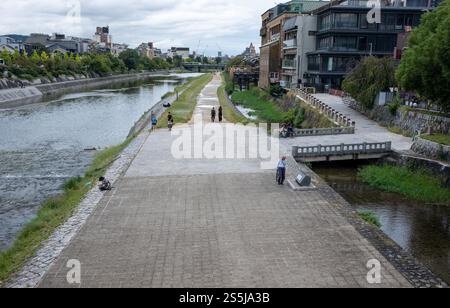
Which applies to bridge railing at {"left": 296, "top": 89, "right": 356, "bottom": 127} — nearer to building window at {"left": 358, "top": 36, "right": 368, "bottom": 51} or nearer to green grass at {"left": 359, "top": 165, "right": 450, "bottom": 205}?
green grass at {"left": 359, "top": 165, "right": 450, "bottom": 205}

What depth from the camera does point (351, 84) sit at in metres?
36.7

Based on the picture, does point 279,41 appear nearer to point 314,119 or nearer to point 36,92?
point 314,119

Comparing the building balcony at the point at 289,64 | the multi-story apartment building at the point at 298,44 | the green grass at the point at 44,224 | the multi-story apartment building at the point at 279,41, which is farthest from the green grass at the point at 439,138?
the multi-story apartment building at the point at 279,41

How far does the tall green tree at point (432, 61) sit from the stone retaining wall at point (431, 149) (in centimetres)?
205

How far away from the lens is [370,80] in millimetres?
35719

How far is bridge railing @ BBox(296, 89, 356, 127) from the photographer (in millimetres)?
32231

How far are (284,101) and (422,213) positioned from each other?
1426 inches

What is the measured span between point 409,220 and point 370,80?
20334 mm

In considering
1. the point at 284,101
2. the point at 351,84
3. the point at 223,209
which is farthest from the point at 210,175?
the point at 284,101

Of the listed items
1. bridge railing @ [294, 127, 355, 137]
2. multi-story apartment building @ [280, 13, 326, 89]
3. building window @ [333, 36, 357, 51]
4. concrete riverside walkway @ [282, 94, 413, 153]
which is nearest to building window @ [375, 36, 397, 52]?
building window @ [333, 36, 357, 51]

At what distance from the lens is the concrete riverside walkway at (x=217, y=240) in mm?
10461

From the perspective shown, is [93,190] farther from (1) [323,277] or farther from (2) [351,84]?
(2) [351,84]

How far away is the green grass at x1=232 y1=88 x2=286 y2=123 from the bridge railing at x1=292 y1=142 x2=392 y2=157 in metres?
18.8

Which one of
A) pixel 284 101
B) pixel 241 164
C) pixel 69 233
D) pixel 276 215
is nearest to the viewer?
pixel 69 233
